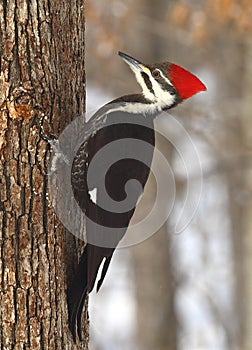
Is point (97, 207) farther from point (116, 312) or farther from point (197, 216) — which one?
point (116, 312)

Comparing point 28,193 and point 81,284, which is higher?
point 28,193

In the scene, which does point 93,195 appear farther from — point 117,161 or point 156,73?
point 156,73

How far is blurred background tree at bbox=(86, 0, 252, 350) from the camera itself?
7.53 meters

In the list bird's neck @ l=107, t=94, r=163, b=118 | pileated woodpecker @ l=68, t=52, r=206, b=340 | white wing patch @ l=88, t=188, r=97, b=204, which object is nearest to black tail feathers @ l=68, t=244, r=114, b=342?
pileated woodpecker @ l=68, t=52, r=206, b=340

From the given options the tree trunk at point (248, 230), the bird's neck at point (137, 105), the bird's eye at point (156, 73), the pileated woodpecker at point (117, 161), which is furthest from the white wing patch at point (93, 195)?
the tree trunk at point (248, 230)

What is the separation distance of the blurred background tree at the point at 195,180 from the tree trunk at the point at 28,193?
3576mm

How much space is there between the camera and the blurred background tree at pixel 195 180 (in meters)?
7.53

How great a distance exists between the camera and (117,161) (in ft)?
11.2

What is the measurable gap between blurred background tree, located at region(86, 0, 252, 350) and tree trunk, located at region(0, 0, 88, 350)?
358 centimetres

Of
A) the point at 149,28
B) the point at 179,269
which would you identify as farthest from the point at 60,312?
the point at 179,269

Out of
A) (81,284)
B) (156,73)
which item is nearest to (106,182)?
(81,284)

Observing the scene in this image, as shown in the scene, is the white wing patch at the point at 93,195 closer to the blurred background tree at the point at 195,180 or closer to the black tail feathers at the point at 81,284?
the black tail feathers at the point at 81,284

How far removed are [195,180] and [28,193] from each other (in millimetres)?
5211

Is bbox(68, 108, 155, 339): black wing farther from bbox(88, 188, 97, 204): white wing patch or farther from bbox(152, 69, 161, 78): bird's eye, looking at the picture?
bbox(152, 69, 161, 78): bird's eye
